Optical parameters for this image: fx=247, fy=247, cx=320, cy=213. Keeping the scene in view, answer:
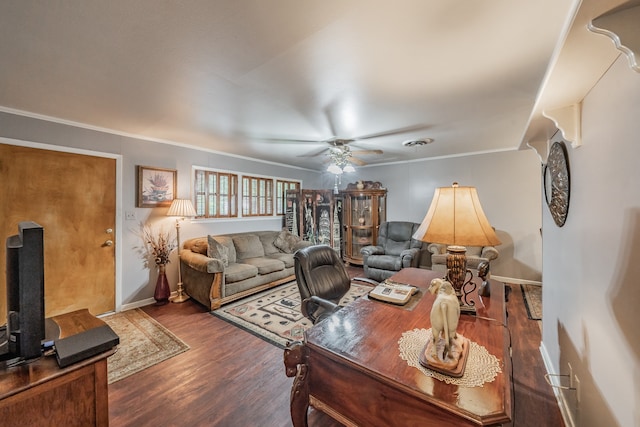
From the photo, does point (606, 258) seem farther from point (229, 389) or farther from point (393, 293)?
point (229, 389)

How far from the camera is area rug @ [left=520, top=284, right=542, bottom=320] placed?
306 centimetres

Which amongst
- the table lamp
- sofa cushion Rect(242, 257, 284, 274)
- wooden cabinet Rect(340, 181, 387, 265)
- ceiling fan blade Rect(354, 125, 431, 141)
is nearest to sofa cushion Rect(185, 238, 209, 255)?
sofa cushion Rect(242, 257, 284, 274)

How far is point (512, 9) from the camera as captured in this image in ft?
3.85

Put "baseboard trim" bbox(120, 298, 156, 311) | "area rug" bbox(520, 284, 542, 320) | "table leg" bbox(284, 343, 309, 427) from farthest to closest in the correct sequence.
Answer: "baseboard trim" bbox(120, 298, 156, 311) → "area rug" bbox(520, 284, 542, 320) → "table leg" bbox(284, 343, 309, 427)

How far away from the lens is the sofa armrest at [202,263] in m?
3.13

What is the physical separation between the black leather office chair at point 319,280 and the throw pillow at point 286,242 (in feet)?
8.56

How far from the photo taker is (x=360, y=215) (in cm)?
557

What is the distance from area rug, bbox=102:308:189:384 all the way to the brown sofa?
639 mm

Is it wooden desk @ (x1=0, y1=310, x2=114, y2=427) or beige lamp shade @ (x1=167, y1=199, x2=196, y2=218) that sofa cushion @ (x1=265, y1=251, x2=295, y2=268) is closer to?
beige lamp shade @ (x1=167, y1=199, x2=196, y2=218)

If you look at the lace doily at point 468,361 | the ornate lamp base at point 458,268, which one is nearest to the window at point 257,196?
the ornate lamp base at point 458,268

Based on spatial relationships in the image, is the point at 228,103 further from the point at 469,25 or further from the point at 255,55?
the point at 469,25

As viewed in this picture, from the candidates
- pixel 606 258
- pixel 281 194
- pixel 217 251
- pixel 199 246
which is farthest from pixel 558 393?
pixel 281 194

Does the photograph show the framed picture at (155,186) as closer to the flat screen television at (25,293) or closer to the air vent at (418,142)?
the flat screen television at (25,293)

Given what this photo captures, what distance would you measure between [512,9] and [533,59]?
61cm
